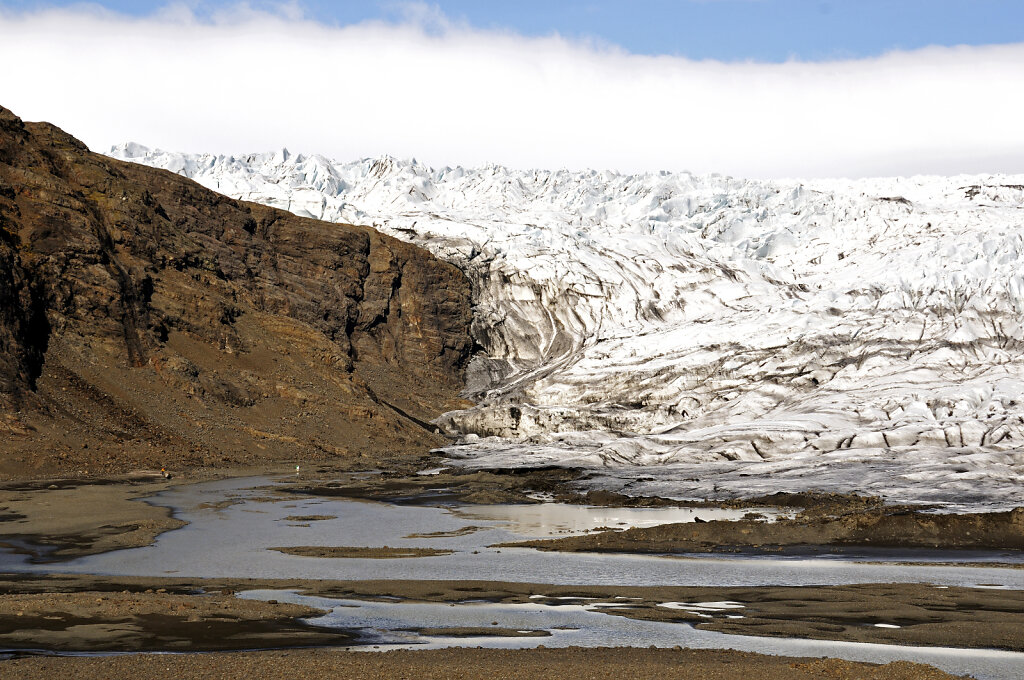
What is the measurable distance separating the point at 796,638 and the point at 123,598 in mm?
13371

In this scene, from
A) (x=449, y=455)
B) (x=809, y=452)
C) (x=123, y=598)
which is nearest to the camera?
(x=123, y=598)

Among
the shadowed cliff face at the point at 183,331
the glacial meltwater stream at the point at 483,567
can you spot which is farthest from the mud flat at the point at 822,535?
the shadowed cliff face at the point at 183,331

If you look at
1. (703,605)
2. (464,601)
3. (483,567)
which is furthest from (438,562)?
(703,605)

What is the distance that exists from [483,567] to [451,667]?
12.8 m

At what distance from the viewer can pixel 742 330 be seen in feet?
297

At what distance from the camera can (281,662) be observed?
15.4m

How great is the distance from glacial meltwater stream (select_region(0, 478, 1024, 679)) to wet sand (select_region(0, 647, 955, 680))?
133 centimetres

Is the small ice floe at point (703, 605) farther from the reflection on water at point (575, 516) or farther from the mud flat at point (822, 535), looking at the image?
the reflection on water at point (575, 516)

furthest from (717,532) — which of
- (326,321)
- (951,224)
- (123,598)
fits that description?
(951,224)

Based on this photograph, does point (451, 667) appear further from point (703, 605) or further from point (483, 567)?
point (483, 567)

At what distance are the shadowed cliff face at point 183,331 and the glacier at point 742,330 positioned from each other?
346 inches

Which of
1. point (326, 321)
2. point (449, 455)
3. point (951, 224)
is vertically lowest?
point (449, 455)

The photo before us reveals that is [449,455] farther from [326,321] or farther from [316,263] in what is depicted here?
[316,263]

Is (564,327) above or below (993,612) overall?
above
